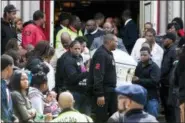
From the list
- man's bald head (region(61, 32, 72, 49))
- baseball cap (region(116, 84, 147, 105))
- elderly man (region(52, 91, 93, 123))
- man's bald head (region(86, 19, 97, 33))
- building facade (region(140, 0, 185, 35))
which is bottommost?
elderly man (region(52, 91, 93, 123))

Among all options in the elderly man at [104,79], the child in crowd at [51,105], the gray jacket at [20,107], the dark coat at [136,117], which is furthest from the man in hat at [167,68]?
the dark coat at [136,117]

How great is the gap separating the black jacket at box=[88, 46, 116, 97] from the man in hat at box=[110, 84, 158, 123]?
5453 mm

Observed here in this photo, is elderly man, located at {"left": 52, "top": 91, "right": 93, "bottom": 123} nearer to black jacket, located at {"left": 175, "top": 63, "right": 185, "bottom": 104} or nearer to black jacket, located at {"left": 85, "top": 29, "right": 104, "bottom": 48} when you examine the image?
black jacket, located at {"left": 175, "top": 63, "right": 185, "bottom": 104}

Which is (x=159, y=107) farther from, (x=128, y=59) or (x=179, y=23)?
(x=179, y=23)

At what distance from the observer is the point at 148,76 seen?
17.1m

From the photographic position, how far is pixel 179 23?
2020cm

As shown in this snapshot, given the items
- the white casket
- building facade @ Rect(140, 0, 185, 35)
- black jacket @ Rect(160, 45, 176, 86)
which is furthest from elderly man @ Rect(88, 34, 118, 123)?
building facade @ Rect(140, 0, 185, 35)

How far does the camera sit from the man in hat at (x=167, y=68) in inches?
701

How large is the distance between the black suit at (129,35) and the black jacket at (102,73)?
14.0 feet

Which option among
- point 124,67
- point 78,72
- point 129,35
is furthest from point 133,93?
point 129,35

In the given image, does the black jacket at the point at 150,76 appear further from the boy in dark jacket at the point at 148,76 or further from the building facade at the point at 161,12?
the building facade at the point at 161,12

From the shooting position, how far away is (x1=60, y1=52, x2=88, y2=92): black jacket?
54.4 ft

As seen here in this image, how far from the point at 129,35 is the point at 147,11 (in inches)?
52.6

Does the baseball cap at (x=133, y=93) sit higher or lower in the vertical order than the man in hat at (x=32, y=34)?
lower
